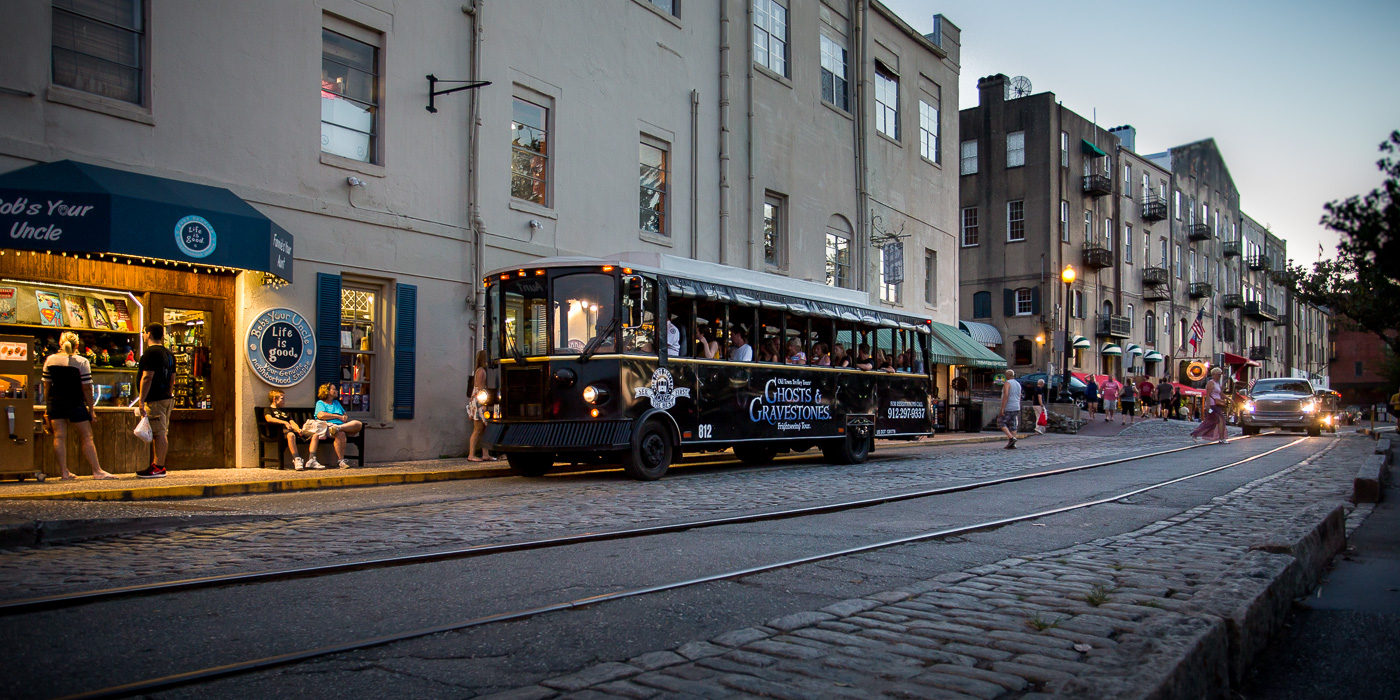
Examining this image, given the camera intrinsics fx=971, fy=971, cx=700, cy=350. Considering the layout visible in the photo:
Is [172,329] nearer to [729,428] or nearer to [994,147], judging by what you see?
[729,428]

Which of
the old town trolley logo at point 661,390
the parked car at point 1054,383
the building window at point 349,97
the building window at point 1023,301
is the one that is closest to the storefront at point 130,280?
the building window at point 349,97

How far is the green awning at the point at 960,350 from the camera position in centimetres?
2834

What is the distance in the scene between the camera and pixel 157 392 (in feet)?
37.6

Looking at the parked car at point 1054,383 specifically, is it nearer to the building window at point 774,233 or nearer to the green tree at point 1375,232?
the building window at point 774,233

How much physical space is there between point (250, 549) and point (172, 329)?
24.4ft

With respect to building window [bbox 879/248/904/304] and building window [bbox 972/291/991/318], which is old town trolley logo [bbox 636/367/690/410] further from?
building window [bbox 972/291/991/318]

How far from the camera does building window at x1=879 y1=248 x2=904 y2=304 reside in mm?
27875

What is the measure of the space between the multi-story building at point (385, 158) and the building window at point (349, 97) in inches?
1.4

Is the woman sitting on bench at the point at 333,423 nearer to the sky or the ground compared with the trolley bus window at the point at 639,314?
nearer to the ground

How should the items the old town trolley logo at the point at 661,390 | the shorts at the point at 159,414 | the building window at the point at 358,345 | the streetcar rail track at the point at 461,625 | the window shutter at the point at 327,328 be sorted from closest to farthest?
the streetcar rail track at the point at 461,625
the shorts at the point at 159,414
the old town trolley logo at the point at 661,390
the window shutter at the point at 327,328
the building window at the point at 358,345

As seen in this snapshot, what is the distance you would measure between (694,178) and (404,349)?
814 cm

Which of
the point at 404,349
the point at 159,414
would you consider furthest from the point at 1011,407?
the point at 159,414

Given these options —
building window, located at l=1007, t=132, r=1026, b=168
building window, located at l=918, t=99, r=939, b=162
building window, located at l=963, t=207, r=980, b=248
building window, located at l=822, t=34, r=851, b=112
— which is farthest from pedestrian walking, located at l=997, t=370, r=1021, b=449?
building window, located at l=963, t=207, r=980, b=248

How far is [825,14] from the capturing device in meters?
25.9
